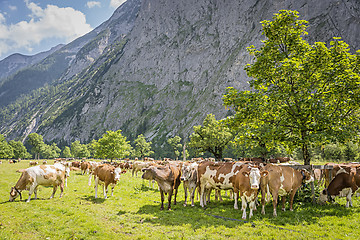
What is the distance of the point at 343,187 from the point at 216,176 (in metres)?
7.88

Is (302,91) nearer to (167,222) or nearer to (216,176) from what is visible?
(216,176)

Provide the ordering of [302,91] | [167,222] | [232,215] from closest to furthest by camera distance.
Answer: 1. [167,222]
2. [232,215]
3. [302,91]

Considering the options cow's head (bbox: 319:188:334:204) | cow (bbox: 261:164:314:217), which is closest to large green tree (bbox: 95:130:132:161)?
cow (bbox: 261:164:314:217)

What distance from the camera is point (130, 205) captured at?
518 inches

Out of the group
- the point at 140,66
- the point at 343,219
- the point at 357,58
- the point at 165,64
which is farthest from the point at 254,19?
the point at 343,219

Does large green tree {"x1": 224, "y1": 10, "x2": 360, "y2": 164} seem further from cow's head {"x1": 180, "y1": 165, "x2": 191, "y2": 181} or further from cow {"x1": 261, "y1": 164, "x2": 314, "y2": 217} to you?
cow's head {"x1": 180, "y1": 165, "x2": 191, "y2": 181}

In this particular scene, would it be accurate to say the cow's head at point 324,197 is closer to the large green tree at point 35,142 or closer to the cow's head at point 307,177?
the cow's head at point 307,177

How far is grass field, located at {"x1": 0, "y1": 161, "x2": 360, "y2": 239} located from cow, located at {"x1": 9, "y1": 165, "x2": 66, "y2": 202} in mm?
913

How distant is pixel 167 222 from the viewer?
982 centimetres

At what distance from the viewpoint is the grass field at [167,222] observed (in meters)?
8.32

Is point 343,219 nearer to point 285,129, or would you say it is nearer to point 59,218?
point 285,129

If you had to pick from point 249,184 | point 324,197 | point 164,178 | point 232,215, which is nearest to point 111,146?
point 164,178

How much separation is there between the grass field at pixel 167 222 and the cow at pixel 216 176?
1254mm

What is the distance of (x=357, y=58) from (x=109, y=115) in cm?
20194
